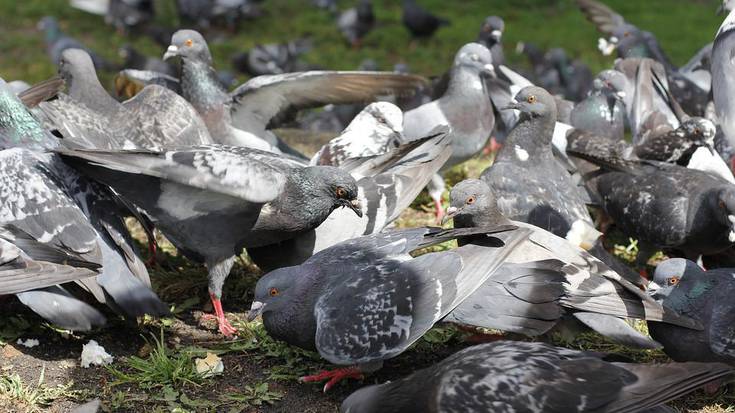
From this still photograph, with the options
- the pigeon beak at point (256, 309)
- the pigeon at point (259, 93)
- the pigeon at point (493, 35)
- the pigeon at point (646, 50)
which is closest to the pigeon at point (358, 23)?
the pigeon at point (646, 50)

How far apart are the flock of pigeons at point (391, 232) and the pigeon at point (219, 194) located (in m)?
0.01

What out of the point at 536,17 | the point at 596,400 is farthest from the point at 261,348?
the point at 536,17

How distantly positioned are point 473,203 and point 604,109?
306cm

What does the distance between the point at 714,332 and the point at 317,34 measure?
1159 centimetres

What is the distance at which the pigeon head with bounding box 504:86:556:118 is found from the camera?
250 inches

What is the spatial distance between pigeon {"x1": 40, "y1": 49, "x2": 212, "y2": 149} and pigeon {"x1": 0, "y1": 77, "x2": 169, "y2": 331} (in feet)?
1.51

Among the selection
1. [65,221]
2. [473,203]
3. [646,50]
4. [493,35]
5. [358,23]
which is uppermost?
[65,221]

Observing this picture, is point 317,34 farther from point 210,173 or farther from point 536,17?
point 210,173

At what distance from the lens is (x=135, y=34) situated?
14.9 metres

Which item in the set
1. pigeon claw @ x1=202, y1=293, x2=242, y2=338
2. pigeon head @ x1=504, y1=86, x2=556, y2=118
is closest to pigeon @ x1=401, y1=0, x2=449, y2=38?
pigeon head @ x1=504, y1=86, x2=556, y2=118

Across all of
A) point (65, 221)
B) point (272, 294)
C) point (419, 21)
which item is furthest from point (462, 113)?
point (419, 21)

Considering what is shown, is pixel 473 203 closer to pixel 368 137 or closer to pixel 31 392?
pixel 368 137

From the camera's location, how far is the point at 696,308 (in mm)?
4777

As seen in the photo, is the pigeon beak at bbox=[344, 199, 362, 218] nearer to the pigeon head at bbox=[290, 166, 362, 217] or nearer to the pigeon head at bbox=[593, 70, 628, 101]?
the pigeon head at bbox=[290, 166, 362, 217]
